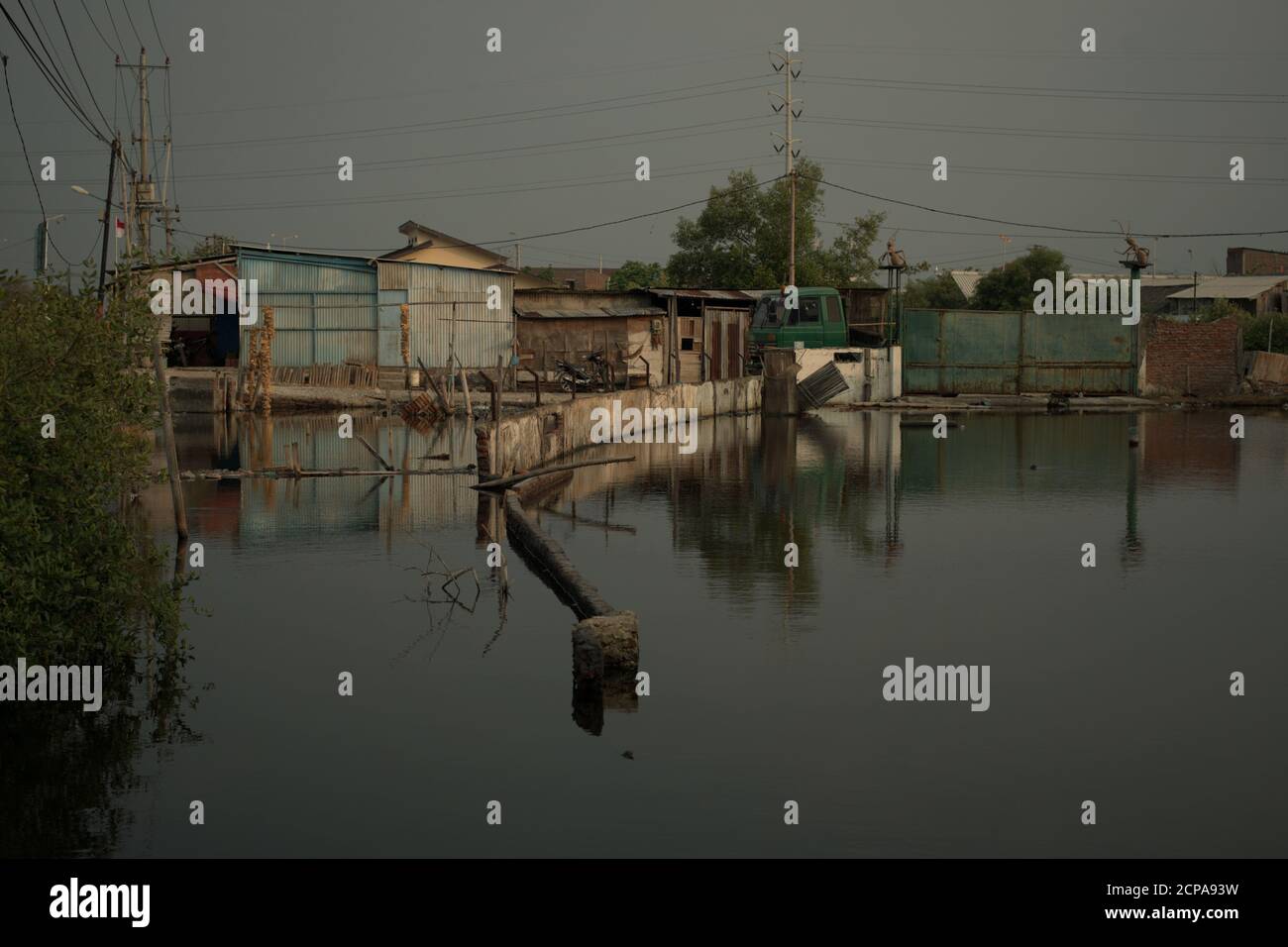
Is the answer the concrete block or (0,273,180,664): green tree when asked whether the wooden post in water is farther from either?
the concrete block

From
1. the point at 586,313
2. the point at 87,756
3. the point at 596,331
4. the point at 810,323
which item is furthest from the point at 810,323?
the point at 87,756

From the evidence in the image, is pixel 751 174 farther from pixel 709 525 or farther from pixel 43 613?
pixel 43 613

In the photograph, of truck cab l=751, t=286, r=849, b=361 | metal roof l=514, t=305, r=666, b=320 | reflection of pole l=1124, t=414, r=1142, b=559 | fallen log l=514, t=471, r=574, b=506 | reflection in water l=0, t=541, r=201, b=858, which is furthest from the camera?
metal roof l=514, t=305, r=666, b=320

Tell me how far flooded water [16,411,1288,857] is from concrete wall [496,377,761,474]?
1331mm

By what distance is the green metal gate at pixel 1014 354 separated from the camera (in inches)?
1732

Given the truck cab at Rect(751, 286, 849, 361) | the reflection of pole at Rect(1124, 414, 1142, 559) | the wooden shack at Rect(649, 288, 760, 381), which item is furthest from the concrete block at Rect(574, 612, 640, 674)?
the wooden shack at Rect(649, 288, 760, 381)

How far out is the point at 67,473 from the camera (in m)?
9.98

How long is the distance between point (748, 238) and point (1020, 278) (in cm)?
1255

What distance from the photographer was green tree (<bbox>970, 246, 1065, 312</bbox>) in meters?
65.7

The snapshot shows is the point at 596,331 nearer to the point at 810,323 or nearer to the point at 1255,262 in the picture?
the point at 810,323

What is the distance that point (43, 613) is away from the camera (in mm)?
9633

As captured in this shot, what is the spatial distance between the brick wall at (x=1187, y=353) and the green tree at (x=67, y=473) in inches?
1562

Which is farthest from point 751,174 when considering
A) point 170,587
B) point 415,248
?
point 170,587
